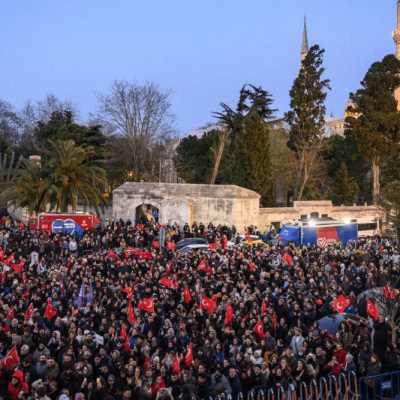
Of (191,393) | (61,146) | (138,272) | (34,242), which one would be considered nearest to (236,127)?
(61,146)

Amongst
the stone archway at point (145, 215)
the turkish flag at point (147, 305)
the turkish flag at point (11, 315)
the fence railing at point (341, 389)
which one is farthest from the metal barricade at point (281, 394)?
the stone archway at point (145, 215)

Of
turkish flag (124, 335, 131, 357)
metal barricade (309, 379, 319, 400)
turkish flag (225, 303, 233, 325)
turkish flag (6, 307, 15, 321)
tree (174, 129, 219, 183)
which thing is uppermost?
tree (174, 129, 219, 183)

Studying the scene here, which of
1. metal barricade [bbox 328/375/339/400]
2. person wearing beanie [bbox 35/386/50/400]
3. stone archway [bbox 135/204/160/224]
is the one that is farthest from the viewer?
stone archway [bbox 135/204/160/224]

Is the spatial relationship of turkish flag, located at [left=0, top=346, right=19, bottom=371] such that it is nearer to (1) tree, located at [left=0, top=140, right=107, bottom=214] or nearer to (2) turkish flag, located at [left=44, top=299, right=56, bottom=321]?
(2) turkish flag, located at [left=44, top=299, right=56, bottom=321]

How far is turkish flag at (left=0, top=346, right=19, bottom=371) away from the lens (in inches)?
415

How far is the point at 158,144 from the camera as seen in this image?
4556 centimetres

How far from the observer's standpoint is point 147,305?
13695 millimetres

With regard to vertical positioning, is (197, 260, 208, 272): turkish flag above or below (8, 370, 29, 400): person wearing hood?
above

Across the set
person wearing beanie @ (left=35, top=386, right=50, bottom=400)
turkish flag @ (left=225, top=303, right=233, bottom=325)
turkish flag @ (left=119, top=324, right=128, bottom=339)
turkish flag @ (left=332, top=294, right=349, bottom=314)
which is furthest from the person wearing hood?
turkish flag @ (left=332, top=294, right=349, bottom=314)

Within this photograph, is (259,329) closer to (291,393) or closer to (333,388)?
(333,388)

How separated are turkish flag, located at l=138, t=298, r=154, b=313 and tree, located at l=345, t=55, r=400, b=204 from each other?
27654 millimetres

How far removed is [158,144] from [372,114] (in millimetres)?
16035

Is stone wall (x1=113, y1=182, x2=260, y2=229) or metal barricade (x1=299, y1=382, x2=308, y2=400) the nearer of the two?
metal barricade (x1=299, y1=382, x2=308, y2=400)

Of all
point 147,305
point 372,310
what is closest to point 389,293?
point 372,310
